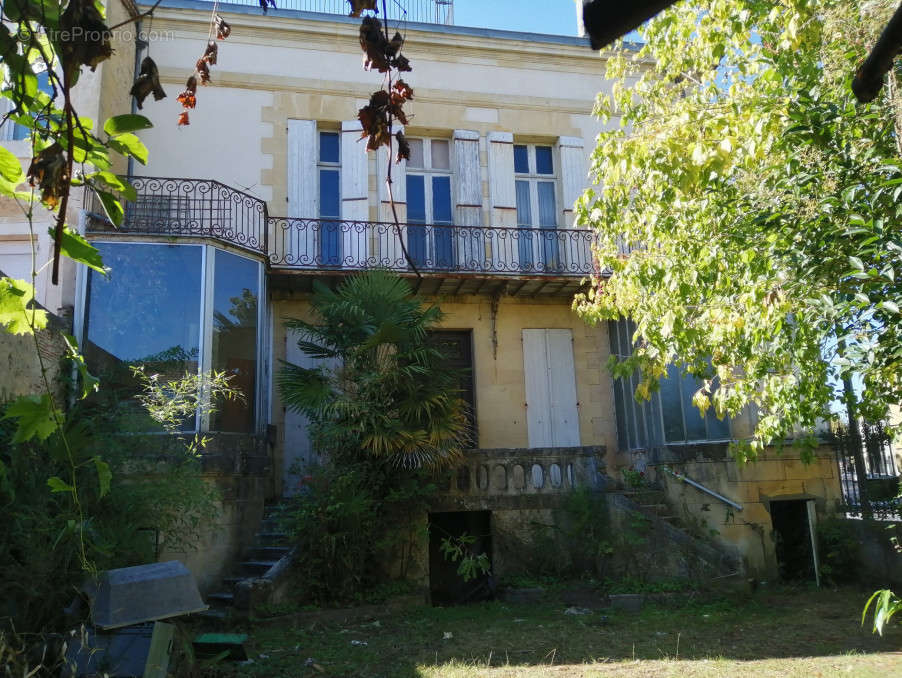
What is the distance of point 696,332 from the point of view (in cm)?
632

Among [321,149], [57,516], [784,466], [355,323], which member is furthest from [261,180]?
[784,466]

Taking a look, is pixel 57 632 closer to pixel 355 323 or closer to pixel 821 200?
pixel 355 323

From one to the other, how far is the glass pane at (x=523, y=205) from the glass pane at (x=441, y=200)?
1.24 m

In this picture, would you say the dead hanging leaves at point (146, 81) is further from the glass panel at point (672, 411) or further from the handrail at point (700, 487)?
the glass panel at point (672, 411)

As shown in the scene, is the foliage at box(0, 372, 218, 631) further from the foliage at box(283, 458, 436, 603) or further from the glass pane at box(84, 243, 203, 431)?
the glass pane at box(84, 243, 203, 431)

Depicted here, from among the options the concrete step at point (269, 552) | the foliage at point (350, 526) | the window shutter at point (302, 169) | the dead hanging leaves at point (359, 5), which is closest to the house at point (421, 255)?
the window shutter at point (302, 169)

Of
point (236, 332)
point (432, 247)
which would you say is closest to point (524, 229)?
point (432, 247)

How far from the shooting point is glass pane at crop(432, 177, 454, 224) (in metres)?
12.9

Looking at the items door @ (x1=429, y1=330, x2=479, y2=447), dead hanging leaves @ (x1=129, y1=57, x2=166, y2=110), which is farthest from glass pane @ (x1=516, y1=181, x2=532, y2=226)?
dead hanging leaves @ (x1=129, y1=57, x2=166, y2=110)

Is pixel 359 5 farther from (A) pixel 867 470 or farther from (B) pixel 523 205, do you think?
(B) pixel 523 205

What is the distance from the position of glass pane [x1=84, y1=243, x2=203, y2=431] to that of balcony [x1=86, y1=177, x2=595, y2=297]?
0.73 m

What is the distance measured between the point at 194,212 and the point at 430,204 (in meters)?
3.96

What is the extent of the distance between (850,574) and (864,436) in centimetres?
180

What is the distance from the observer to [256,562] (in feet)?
28.6
